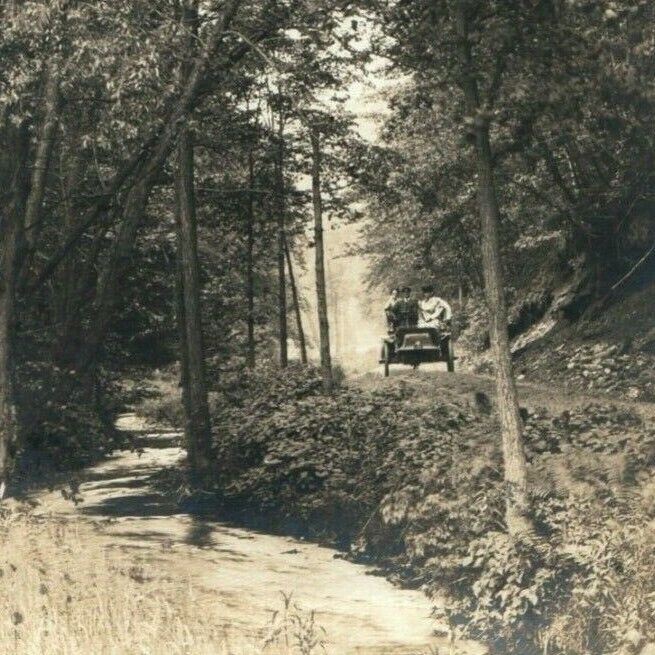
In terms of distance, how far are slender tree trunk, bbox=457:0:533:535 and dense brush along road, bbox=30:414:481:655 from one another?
1407 millimetres

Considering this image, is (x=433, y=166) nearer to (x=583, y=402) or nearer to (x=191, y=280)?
(x=191, y=280)

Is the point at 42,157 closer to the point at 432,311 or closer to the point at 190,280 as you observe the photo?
the point at 190,280

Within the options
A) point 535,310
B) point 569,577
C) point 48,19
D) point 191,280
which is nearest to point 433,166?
point 535,310

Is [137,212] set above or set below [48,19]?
below

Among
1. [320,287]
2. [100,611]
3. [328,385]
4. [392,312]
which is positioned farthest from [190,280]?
[100,611]

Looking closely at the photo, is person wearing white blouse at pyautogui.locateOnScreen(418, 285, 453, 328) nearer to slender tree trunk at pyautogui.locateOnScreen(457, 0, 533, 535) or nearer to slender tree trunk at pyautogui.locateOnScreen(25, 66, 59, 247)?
slender tree trunk at pyautogui.locateOnScreen(25, 66, 59, 247)

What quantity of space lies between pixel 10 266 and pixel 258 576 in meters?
5.27

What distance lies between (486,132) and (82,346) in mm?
6669

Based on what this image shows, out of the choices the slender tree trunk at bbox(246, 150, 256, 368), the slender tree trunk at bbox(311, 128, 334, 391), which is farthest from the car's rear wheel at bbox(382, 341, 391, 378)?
the slender tree trunk at bbox(246, 150, 256, 368)

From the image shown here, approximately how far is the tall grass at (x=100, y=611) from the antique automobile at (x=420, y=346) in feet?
35.5

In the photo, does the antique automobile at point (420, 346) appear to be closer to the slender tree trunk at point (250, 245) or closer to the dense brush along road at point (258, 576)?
the slender tree trunk at point (250, 245)

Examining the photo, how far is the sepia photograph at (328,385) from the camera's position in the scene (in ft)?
25.0

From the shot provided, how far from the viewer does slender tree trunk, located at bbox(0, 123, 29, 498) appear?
1190 cm

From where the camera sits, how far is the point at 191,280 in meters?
16.5
